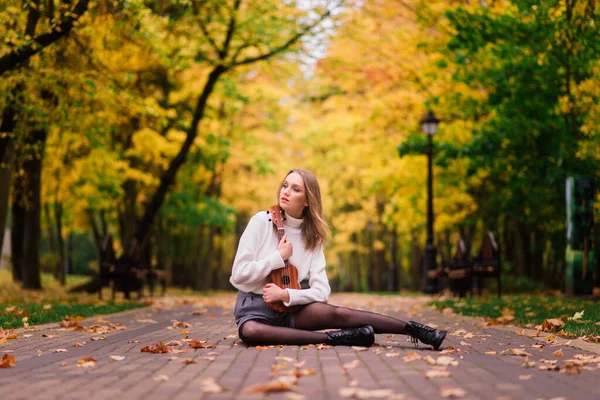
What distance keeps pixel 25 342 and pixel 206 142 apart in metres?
19.7

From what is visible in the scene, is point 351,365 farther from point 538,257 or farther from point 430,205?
point 538,257

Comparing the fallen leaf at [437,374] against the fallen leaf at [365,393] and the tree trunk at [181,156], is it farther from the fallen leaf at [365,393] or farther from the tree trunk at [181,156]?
the tree trunk at [181,156]

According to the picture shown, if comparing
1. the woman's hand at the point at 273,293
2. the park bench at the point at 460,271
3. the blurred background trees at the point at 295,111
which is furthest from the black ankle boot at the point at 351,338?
the park bench at the point at 460,271

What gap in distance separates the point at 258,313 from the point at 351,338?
885 mm

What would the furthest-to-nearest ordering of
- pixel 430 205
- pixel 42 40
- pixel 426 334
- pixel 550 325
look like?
pixel 430 205 < pixel 42 40 < pixel 550 325 < pixel 426 334

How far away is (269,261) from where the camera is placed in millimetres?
7180

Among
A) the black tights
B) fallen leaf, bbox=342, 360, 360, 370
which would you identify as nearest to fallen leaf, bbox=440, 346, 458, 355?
the black tights

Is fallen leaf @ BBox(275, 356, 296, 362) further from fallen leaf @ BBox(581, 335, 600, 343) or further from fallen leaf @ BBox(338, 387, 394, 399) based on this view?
fallen leaf @ BBox(581, 335, 600, 343)

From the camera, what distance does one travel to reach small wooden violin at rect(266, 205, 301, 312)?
23.9ft

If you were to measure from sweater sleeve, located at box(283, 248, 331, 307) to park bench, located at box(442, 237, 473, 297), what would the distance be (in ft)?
34.8

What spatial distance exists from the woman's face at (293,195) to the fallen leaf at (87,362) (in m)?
2.27

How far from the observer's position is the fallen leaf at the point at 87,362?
6.10 metres

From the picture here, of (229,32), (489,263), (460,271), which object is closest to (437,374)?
(489,263)

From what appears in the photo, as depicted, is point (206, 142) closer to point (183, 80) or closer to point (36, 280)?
point (183, 80)
